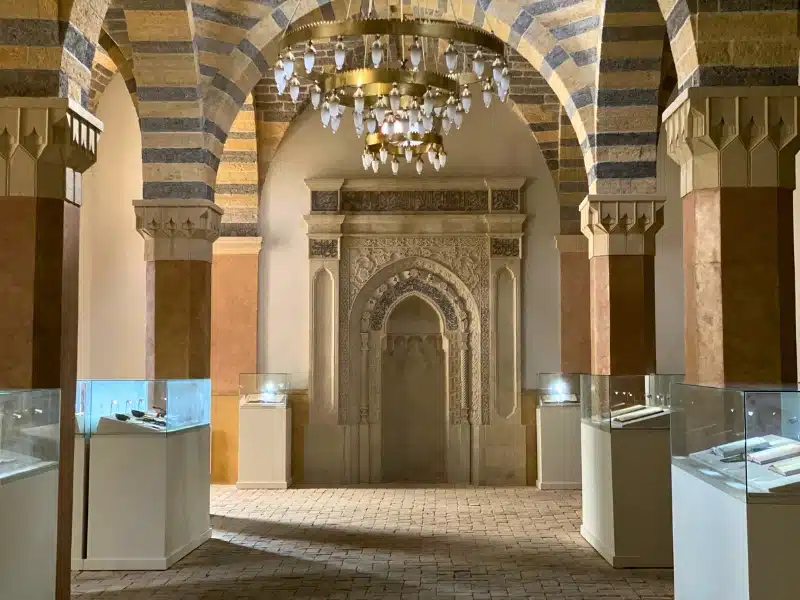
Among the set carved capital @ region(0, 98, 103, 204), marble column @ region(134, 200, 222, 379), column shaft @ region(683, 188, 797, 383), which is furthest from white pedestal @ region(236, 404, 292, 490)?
column shaft @ region(683, 188, 797, 383)

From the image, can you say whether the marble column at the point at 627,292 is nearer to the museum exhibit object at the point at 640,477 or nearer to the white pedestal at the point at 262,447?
the museum exhibit object at the point at 640,477

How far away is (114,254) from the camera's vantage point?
1273 cm

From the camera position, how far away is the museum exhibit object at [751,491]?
3.76 meters

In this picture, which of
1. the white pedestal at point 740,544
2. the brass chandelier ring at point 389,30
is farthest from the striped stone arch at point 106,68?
the white pedestal at point 740,544

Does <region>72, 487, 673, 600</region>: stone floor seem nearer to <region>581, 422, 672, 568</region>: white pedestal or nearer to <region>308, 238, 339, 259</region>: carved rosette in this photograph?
<region>581, 422, 672, 568</region>: white pedestal

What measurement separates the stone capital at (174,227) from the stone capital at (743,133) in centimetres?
467

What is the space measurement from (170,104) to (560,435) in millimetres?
6395

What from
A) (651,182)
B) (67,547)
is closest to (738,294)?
(651,182)

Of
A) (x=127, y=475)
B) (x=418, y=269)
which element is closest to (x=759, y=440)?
(x=127, y=475)

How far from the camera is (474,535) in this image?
8.66 meters

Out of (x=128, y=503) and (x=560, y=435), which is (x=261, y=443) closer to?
(x=560, y=435)

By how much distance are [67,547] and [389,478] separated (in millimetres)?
8503

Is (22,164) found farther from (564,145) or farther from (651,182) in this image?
(564,145)

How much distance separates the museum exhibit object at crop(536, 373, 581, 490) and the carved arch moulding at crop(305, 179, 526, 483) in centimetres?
77
